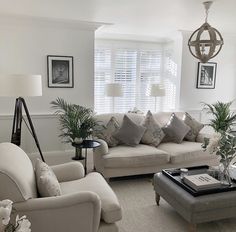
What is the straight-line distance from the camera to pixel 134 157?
3.70 metres

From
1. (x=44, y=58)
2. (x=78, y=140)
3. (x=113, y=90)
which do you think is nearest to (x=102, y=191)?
(x=78, y=140)

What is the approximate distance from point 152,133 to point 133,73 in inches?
99.0

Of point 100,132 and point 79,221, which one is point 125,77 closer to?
point 100,132

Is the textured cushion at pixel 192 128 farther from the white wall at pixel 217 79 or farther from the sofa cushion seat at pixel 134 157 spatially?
the white wall at pixel 217 79

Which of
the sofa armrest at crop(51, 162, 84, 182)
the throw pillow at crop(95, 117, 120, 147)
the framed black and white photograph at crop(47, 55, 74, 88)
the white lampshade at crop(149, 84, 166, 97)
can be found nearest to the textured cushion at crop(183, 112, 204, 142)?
the white lampshade at crop(149, 84, 166, 97)

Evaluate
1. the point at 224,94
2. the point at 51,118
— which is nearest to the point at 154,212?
the point at 51,118

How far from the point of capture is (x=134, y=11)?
12.9 ft

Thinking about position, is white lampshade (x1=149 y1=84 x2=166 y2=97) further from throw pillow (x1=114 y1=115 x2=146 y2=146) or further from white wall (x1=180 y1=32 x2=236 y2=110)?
throw pillow (x1=114 y1=115 x2=146 y2=146)

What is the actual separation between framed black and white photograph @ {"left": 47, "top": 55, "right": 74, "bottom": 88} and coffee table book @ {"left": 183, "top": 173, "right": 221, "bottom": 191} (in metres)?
2.95

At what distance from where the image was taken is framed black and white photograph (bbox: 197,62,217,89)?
5793mm

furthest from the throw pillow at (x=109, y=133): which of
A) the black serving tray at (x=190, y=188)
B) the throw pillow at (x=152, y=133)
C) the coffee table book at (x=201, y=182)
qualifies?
the coffee table book at (x=201, y=182)

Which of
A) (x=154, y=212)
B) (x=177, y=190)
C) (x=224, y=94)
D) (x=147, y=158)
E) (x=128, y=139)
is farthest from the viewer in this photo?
(x=224, y=94)

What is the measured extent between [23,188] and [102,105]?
4309mm

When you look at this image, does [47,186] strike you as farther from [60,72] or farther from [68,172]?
[60,72]
